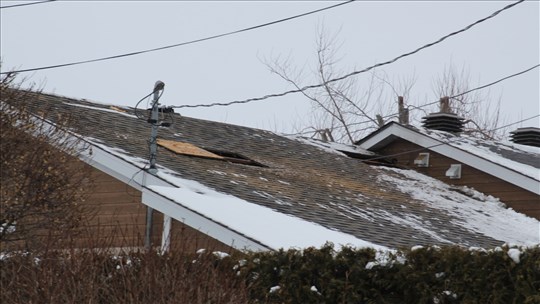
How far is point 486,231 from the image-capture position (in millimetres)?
16453

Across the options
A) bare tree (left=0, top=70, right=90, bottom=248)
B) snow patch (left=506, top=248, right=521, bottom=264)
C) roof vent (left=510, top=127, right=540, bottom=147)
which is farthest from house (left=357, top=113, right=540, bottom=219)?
snow patch (left=506, top=248, right=521, bottom=264)

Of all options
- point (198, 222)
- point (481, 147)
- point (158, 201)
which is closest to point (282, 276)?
point (198, 222)

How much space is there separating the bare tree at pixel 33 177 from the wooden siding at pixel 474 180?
8.81 m

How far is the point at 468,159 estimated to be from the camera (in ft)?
67.2

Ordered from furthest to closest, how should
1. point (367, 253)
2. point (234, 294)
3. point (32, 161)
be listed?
1. point (32, 161)
2. point (367, 253)
3. point (234, 294)

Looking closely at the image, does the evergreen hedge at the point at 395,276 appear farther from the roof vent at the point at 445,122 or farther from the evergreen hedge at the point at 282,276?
the roof vent at the point at 445,122

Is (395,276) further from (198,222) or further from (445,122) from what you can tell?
(445,122)

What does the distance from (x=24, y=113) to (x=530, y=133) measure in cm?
1427

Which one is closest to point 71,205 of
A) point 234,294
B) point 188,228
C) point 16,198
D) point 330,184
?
point 16,198

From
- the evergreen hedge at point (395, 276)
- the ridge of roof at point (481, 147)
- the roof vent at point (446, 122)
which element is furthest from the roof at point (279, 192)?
the roof vent at point (446, 122)

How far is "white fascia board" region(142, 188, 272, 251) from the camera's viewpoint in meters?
11.7

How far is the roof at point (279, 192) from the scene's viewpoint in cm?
1253

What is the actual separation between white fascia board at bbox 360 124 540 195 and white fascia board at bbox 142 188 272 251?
29.3 feet

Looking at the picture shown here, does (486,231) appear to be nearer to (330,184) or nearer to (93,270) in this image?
(330,184)
